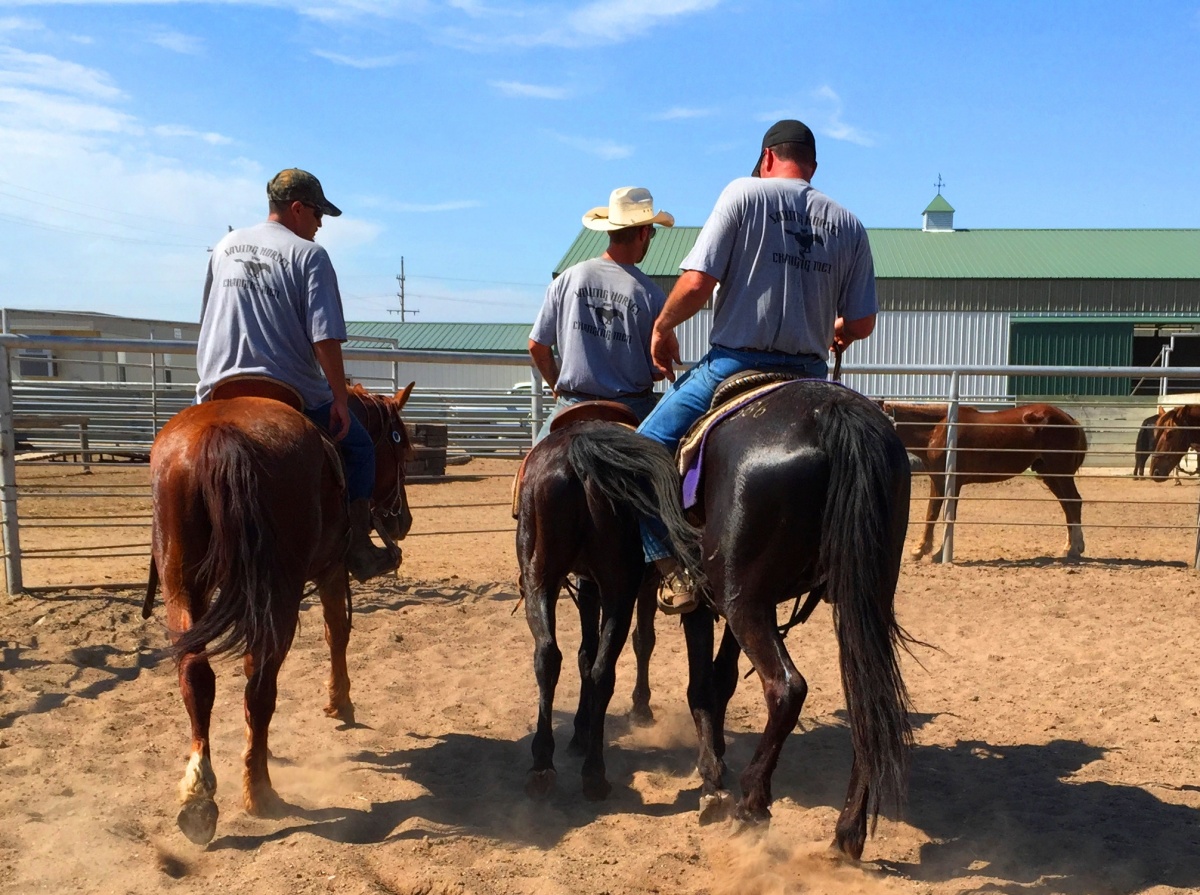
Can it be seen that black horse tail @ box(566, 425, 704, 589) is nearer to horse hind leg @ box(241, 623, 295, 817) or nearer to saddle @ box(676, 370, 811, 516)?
saddle @ box(676, 370, 811, 516)

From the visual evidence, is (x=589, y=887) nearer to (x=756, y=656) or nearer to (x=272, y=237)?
(x=756, y=656)

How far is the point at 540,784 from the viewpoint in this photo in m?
4.01

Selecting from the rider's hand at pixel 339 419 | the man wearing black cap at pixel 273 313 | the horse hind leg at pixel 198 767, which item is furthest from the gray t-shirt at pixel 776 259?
the horse hind leg at pixel 198 767

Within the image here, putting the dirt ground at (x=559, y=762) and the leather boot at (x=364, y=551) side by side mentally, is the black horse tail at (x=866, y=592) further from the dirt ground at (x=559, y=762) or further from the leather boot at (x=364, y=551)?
the leather boot at (x=364, y=551)

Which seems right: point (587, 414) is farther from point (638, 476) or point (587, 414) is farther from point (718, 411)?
point (718, 411)

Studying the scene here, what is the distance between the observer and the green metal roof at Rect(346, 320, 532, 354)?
4178 centimetres

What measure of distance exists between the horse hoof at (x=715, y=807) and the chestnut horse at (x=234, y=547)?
63.3 inches

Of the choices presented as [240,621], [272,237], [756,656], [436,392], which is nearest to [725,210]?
[756,656]

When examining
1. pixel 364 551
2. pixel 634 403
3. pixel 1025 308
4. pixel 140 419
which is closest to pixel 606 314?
pixel 634 403

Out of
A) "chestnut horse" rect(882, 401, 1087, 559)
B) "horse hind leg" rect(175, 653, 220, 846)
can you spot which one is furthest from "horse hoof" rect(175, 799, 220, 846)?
"chestnut horse" rect(882, 401, 1087, 559)

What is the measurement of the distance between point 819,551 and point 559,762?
1896mm

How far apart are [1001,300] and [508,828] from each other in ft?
99.0

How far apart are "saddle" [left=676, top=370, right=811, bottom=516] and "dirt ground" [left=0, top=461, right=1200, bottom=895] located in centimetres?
123

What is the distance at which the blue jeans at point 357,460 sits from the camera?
4.61 metres
